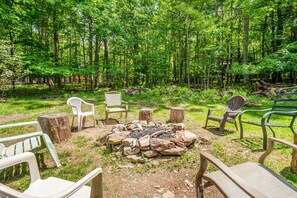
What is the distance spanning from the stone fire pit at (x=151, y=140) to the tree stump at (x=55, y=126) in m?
1.11

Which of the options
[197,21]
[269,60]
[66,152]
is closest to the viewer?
[66,152]

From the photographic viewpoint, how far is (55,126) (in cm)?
351

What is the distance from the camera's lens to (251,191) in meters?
1.08

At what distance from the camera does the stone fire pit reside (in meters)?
2.94

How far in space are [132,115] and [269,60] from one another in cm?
713

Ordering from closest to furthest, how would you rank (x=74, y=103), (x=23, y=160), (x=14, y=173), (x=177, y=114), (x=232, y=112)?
(x=23, y=160)
(x=14, y=173)
(x=232, y=112)
(x=74, y=103)
(x=177, y=114)

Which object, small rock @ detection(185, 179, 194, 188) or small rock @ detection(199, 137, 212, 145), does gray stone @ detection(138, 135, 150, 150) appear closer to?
small rock @ detection(185, 179, 194, 188)

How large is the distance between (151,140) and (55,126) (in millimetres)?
2058

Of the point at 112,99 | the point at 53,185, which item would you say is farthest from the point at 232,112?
the point at 53,185

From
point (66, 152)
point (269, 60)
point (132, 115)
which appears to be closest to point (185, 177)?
point (66, 152)

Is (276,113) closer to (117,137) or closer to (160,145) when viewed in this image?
(160,145)

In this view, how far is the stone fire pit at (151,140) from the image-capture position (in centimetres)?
294

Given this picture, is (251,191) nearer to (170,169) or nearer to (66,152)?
(170,169)

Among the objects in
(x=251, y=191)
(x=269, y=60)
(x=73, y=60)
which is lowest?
(x=251, y=191)
